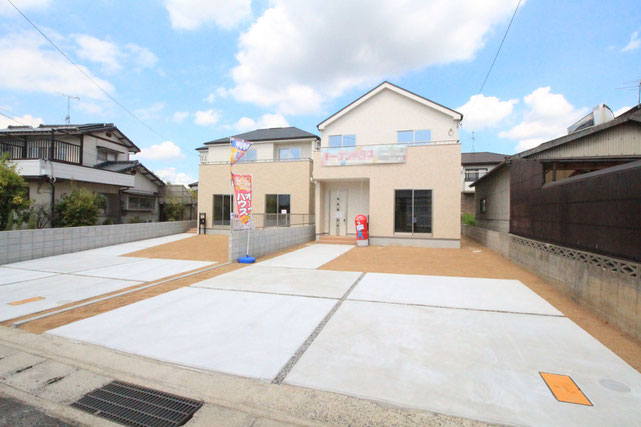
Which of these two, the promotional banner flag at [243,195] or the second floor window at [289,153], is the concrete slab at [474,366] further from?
the second floor window at [289,153]

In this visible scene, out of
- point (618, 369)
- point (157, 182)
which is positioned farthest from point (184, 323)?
point (157, 182)

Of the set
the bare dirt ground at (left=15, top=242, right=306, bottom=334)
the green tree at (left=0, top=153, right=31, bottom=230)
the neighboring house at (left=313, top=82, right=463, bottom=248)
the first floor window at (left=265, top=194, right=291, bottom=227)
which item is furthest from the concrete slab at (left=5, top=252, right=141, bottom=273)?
the neighboring house at (left=313, top=82, right=463, bottom=248)

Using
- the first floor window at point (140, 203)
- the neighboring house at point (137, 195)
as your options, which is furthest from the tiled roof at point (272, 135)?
the first floor window at point (140, 203)

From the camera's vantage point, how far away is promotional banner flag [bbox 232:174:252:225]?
8.39 metres

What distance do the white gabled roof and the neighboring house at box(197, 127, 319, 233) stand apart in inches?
86.0

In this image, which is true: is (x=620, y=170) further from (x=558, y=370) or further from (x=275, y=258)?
(x=275, y=258)

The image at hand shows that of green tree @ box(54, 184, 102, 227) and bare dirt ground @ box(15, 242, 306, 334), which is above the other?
green tree @ box(54, 184, 102, 227)

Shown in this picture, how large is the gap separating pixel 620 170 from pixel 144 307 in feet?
22.3

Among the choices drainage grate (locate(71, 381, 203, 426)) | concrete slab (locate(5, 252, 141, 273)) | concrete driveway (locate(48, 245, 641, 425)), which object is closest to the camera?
drainage grate (locate(71, 381, 203, 426))

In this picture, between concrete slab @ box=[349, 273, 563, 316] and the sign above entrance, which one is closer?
concrete slab @ box=[349, 273, 563, 316]

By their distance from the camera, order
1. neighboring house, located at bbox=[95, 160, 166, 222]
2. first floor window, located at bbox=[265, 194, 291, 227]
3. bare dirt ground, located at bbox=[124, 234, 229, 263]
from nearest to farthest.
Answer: bare dirt ground, located at bbox=[124, 234, 229, 263]
first floor window, located at bbox=[265, 194, 291, 227]
neighboring house, located at bbox=[95, 160, 166, 222]

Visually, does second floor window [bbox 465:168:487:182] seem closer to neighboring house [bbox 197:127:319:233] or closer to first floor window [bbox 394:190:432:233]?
neighboring house [bbox 197:127:319:233]

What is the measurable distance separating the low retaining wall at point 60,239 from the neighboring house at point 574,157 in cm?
1285

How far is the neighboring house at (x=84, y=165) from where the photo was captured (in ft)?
40.9
